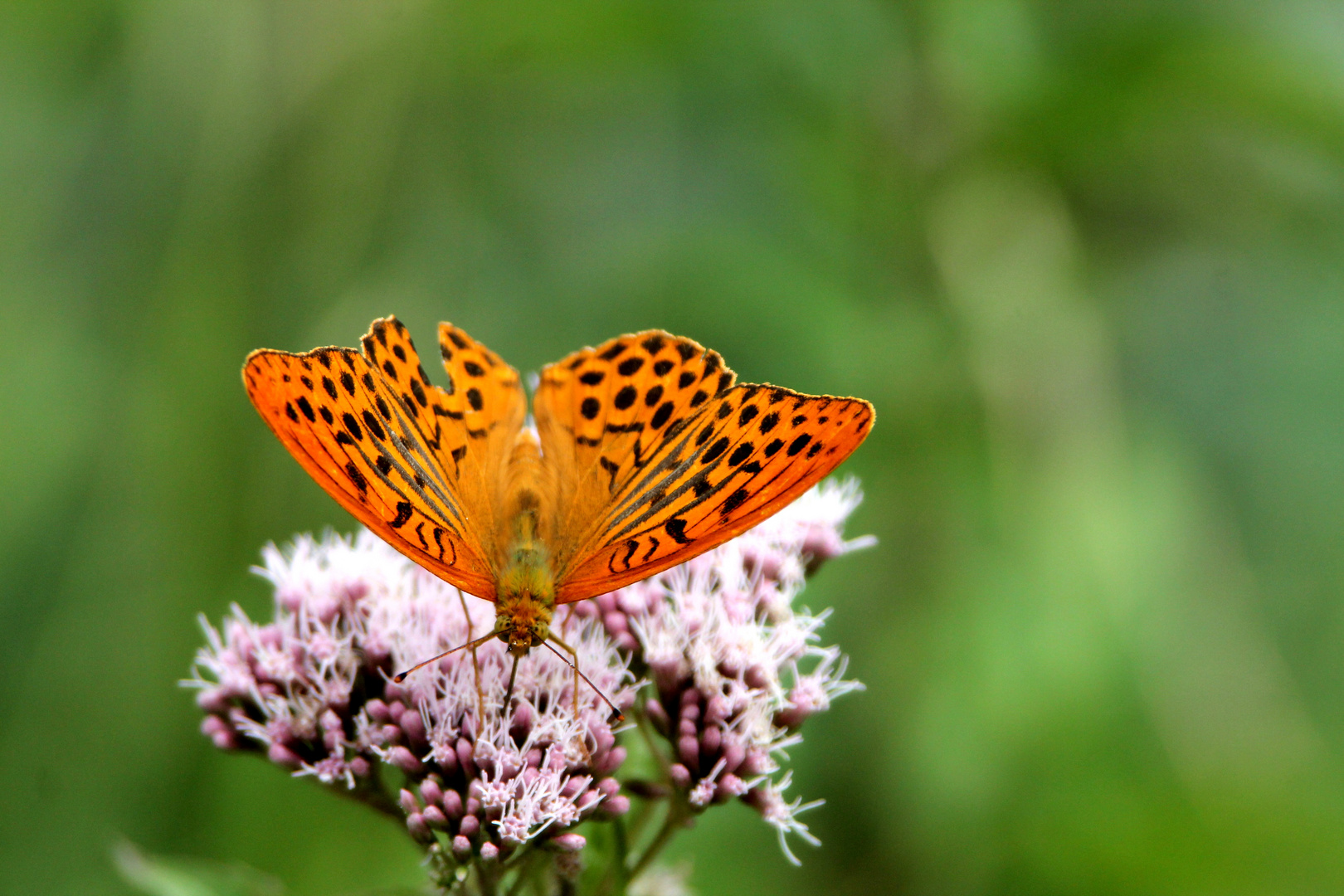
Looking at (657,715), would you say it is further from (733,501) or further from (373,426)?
(373,426)

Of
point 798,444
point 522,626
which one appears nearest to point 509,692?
point 522,626

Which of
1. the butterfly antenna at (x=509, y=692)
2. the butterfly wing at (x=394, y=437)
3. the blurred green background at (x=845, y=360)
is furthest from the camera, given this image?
the blurred green background at (x=845, y=360)

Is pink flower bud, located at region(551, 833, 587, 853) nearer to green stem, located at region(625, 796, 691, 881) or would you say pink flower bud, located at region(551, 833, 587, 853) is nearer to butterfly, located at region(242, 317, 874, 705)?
green stem, located at region(625, 796, 691, 881)

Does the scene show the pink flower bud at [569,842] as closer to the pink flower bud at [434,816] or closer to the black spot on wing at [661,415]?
the pink flower bud at [434,816]

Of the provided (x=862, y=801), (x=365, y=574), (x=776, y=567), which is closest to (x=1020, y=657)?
(x=862, y=801)

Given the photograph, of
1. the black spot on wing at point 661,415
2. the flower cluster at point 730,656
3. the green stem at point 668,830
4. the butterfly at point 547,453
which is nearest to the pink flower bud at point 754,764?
the flower cluster at point 730,656

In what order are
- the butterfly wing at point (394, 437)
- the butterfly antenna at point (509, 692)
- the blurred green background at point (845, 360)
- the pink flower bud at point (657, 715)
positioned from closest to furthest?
the butterfly wing at point (394, 437)
the butterfly antenna at point (509, 692)
the pink flower bud at point (657, 715)
the blurred green background at point (845, 360)

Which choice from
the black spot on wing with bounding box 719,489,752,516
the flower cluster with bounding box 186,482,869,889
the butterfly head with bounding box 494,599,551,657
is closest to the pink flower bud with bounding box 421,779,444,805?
the flower cluster with bounding box 186,482,869,889

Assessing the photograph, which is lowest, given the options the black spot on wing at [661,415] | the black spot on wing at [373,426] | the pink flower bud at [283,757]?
the pink flower bud at [283,757]
